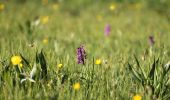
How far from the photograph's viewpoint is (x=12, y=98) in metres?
2.18

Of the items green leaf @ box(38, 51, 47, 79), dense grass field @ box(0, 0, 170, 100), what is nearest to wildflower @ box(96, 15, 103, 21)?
dense grass field @ box(0, 0, 170, 100)

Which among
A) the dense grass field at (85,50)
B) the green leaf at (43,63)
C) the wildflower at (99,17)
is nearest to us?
the dense grass field at (85,50)

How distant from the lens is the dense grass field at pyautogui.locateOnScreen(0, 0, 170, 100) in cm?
244

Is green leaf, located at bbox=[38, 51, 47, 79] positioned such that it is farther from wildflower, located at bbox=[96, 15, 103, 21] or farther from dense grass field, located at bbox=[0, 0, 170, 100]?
wildflower, located at bbox=[96, 15, 103, 21]

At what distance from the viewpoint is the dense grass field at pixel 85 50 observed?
2.44 m

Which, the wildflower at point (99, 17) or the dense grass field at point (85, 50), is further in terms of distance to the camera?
the wildflower at point (99, 17)

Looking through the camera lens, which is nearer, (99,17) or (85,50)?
(85,50)

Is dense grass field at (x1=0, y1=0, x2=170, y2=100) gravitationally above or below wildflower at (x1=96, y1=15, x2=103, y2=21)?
below

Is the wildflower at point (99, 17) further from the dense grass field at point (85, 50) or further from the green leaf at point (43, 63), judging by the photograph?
the green leaf at point (43, 63)

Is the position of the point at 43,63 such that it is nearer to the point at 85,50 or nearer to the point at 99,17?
the point at 85,50

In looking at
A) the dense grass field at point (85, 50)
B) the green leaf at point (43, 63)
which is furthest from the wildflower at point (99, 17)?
the green leaf at point (43, 63)

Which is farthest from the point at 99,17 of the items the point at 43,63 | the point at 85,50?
the point at 43,63

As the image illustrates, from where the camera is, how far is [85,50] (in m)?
3.75

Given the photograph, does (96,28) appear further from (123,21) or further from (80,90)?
(80,90)
